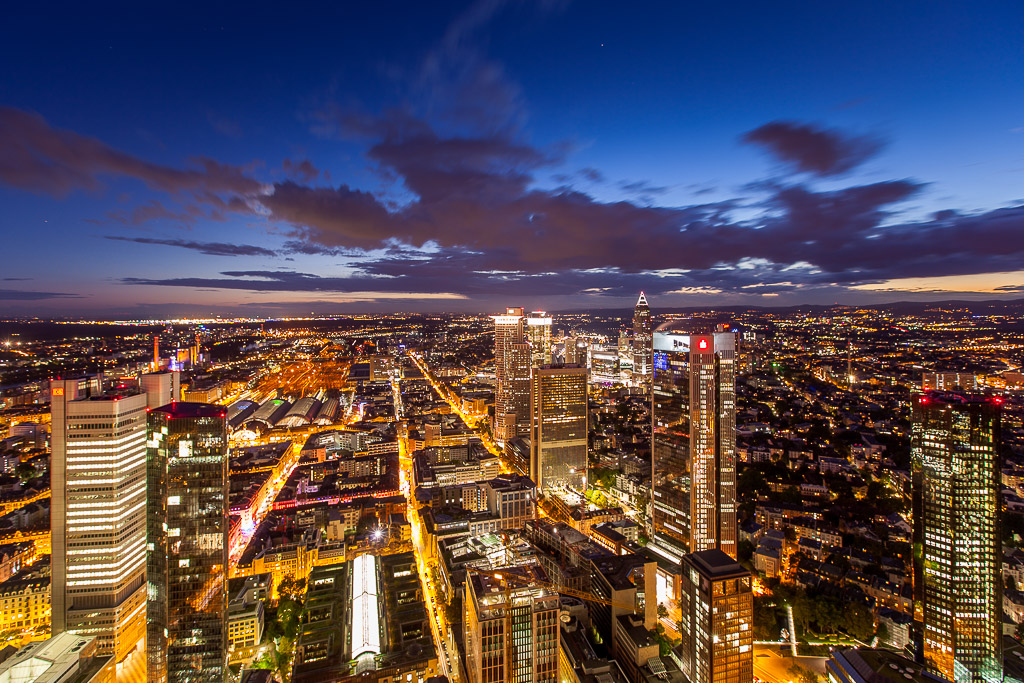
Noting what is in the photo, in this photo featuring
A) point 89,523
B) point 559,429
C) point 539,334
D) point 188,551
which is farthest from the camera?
point 539,334

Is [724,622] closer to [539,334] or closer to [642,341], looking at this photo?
[539,334]

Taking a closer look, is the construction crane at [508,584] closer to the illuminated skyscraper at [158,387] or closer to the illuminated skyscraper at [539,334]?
the illuminated skyscraper at [158,387]

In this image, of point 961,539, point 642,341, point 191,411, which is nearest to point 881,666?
point 961,539

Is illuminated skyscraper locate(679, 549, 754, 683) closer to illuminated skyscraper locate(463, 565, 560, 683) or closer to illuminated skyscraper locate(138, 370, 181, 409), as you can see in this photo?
illuminated skyscraper locate(463, 565, 560, 683)

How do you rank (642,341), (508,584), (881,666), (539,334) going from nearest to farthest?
(508,584)
(881,666)
(539,334)
(642,341)

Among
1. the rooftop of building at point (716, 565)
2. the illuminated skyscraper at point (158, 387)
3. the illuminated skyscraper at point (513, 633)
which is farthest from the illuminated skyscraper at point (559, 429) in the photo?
the illuminated skyscraper at point (158, 387)

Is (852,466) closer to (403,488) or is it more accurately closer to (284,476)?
(403,488)
